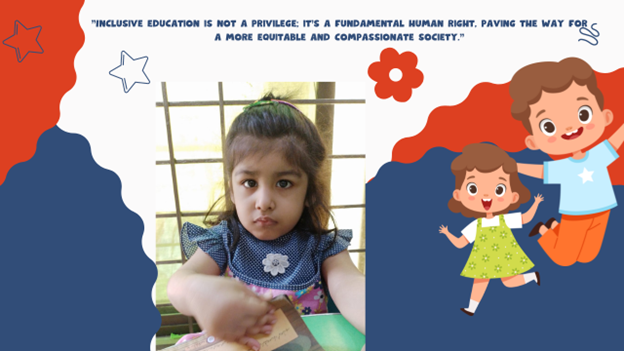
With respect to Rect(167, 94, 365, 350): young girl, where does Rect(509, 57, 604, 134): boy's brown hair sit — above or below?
above

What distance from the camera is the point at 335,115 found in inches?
40.8

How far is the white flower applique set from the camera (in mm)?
1062

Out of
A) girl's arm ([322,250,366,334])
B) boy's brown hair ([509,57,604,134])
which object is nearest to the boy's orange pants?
boy's brown hair ([509,57,604,134])

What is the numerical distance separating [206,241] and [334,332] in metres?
0.36

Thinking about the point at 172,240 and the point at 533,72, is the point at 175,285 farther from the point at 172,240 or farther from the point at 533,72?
the point at 533,72

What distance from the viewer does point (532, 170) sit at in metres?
1.04

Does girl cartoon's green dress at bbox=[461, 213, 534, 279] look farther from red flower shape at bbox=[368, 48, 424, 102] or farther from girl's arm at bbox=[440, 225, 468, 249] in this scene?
red flower shape at bbox=[368, 48, 424, 102]

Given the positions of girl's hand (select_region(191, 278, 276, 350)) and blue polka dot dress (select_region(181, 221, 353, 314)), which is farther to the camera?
blue polka dot dress (select_region(181, 221, 353, 314))

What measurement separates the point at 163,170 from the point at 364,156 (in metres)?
0.46

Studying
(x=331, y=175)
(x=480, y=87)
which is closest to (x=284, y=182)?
(x=331, y=175)

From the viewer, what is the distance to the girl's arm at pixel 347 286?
102 centimetres

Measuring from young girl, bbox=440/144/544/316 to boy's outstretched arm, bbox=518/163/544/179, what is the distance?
0.06 feet

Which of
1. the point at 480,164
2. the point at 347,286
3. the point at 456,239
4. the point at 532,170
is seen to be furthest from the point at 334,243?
the point at 532,170

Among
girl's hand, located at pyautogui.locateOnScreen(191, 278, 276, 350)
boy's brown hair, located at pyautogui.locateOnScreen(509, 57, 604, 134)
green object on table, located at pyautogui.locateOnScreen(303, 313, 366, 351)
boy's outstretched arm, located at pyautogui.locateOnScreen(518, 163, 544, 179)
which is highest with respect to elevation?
boy's brown hair, located at pyautogui.locateOnScreen(509, 57, 604, 134)
